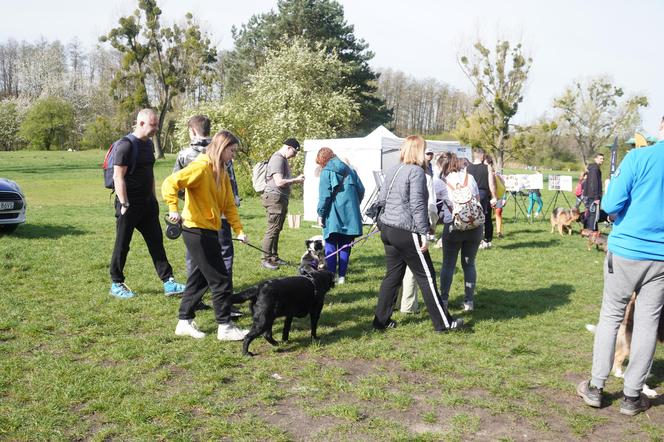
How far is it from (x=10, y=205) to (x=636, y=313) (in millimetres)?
9732

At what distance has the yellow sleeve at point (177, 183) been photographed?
4.38 metres

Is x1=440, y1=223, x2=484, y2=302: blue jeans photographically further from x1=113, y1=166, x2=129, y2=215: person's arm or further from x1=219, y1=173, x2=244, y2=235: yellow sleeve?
x1=113, y1=166, x2=129, y2=215: person's arm

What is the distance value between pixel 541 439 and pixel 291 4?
1364 inches

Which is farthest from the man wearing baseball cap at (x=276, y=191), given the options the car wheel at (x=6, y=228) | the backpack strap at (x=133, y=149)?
the car wheel at (x=6, y=228)

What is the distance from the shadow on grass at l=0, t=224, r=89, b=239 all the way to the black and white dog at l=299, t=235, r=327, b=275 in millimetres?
5983

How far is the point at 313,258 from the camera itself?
598cm

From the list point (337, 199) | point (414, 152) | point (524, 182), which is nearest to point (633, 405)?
point (414, 152)

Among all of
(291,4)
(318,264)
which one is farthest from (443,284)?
(291,4)

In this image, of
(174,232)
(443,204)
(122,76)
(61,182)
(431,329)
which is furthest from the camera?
(122,76)

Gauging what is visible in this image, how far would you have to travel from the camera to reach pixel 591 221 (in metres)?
11.9

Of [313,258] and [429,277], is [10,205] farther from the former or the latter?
[429,277]

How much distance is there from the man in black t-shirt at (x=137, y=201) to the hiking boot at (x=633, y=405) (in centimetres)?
455

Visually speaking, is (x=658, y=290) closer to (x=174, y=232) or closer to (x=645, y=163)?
(x=645, y=163)

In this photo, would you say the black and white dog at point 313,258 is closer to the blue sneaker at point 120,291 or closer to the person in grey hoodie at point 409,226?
the person in grey hoodie at point 409,226
